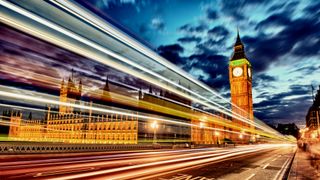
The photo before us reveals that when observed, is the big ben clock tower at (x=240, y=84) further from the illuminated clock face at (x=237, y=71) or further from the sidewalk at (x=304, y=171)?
the sidewalk at (x=304, y=171)

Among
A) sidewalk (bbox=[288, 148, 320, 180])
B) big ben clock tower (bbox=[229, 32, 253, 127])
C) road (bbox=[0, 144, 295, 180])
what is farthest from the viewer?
big ben clock tower (bbox=[229, 32, 253, 127])

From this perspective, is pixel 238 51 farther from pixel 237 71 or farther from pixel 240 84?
pixel 240 84

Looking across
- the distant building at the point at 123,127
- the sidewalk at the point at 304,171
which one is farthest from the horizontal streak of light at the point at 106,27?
the distant building at the point at 123,127

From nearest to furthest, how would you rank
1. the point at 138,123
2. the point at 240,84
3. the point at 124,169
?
1. the point at 124,169
2. the point at 138,123
3. the point at 240,84

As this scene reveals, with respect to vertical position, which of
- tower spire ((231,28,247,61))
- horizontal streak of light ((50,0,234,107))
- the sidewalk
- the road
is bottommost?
the road

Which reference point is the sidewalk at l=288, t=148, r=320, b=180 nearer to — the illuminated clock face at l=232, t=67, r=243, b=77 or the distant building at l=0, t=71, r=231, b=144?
the distant building at l=0, t=71, r=231, b=144

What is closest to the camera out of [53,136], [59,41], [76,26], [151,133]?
[59,41]

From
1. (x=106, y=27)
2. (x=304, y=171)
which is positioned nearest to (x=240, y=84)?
(x=304, y=171)

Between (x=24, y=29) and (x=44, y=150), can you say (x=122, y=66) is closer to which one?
(x=24, y=29)

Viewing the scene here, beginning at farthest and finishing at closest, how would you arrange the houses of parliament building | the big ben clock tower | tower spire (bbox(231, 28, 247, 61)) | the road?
tower spire (bbox(231, 28, 247, 61)) → the big ben clock tower → the houses of parliament building → the road

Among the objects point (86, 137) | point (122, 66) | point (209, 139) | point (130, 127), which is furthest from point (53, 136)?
point (122, 66)

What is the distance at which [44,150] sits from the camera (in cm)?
2481

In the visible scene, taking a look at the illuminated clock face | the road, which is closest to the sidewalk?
the road

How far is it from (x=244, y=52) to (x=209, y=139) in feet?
173
